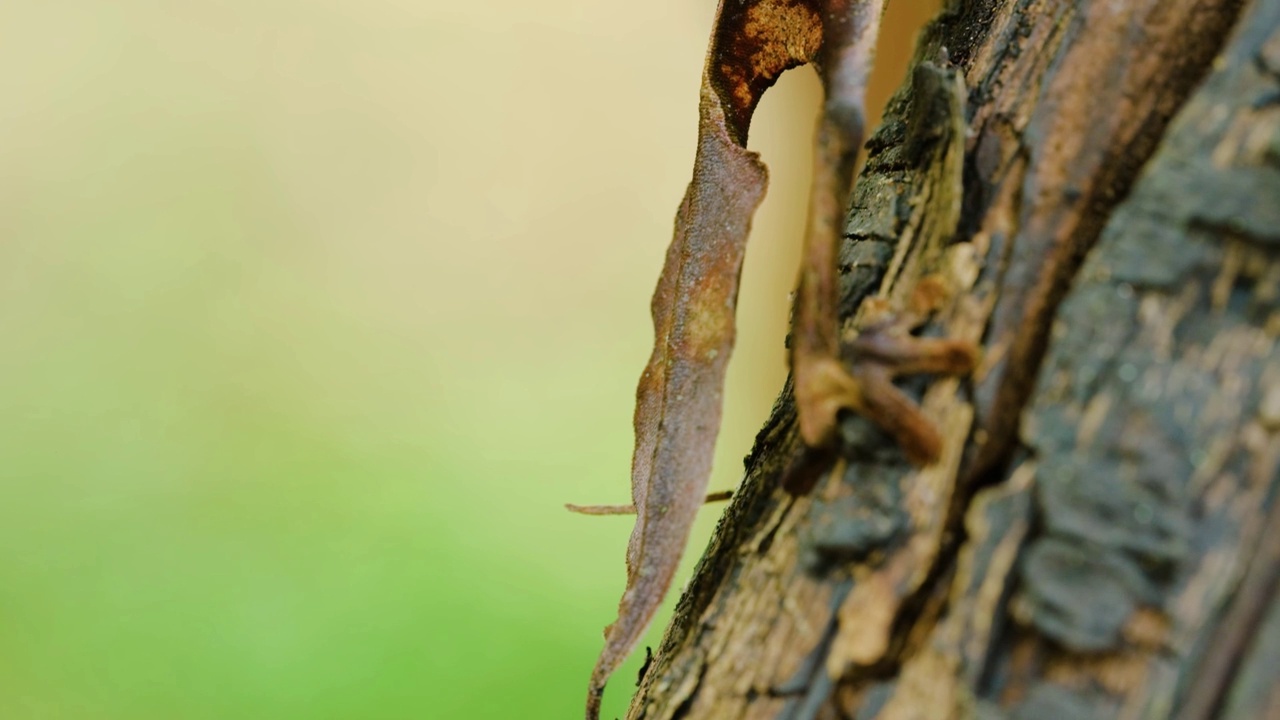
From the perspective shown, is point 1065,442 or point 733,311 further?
point 733,311

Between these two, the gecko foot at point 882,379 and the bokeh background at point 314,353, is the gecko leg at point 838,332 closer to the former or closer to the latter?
the gecko foot at point 882,379

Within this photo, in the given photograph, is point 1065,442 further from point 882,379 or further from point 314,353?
point 314,353

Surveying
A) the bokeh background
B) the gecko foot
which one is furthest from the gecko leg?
the bokeh background

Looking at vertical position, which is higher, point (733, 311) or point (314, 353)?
point (733, 311)

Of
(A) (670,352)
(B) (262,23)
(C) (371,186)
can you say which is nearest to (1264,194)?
(A) (670,352)

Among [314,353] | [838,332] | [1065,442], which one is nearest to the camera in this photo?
[1065,442]

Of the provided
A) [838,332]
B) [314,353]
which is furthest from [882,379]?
[314,353]

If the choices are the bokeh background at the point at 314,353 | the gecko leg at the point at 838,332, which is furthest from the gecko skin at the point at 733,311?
the bokeh background at the point at 314,353
